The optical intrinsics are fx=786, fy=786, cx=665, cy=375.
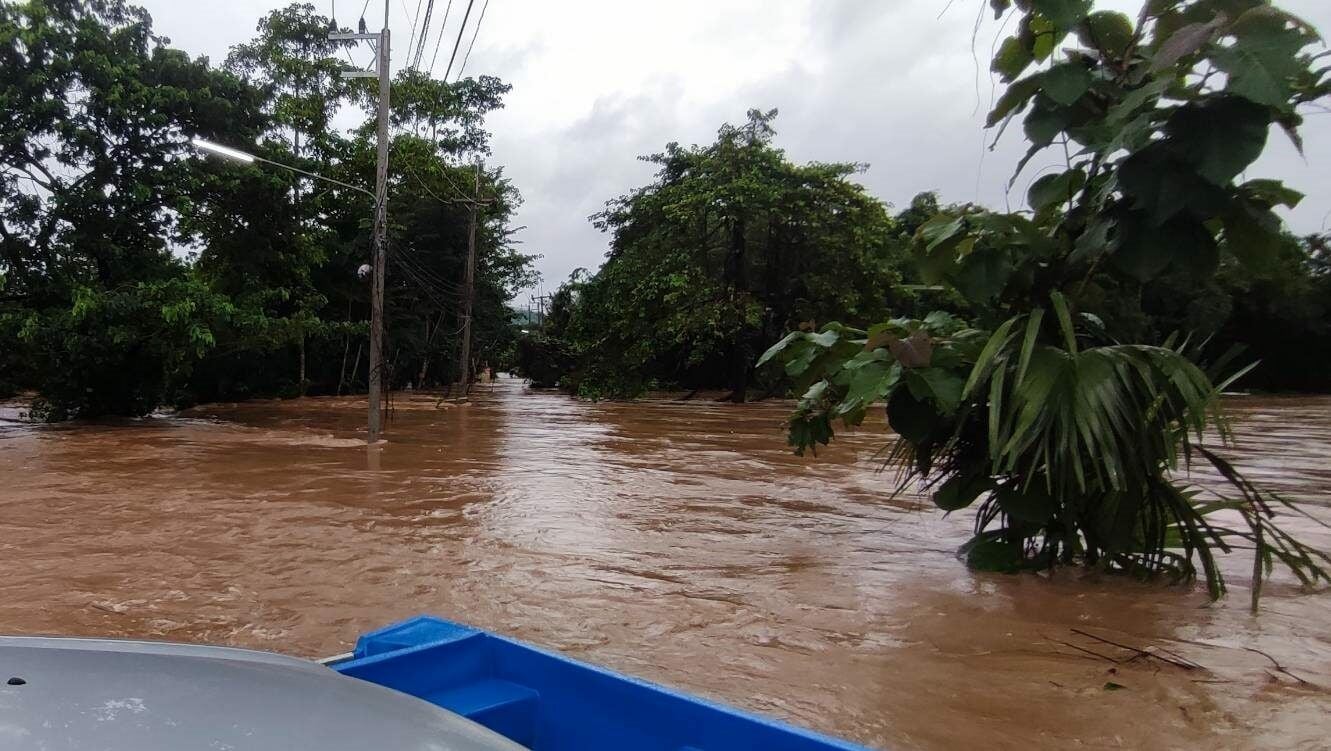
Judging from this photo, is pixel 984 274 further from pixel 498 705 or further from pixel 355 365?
pixel 355 365

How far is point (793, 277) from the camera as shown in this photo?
1003 inches

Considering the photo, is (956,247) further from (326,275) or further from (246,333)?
Answer: (326,275)

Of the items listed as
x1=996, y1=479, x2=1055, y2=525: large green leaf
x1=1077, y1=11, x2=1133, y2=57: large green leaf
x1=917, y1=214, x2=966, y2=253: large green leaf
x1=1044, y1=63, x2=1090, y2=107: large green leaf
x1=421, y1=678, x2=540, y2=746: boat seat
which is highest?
x1=1077, y1=11, x2=1133, y2=57: large green leaf

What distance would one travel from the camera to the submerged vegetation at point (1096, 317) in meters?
3.30

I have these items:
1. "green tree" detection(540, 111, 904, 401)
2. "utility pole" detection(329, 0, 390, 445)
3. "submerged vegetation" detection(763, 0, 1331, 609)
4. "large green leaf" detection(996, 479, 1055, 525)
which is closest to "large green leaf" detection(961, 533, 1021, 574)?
"submerged vegetation" detection(763, 0, 1331, 609)

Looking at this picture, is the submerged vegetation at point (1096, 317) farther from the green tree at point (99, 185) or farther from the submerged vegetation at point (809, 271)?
the green tree at point (99, 185)

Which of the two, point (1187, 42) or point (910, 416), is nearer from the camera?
point (1187, 42)

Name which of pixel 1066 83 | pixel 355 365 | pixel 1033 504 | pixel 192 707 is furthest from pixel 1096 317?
pixel 355 365

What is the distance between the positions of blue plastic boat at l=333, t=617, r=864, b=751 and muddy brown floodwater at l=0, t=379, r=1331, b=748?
1377mm

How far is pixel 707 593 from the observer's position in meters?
4.66

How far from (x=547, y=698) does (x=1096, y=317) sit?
13.3 ft

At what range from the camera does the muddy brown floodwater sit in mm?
3113

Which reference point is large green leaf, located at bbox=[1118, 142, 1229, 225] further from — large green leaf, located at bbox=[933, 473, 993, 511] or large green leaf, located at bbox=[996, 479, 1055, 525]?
large green leaf, located at bbox=[933, 473, 993, 511]

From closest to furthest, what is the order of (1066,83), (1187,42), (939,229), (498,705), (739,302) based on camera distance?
1. (498,705)
2. (1187,42)
3. (1066,83)
4. (939,229)
5. (739,302)
